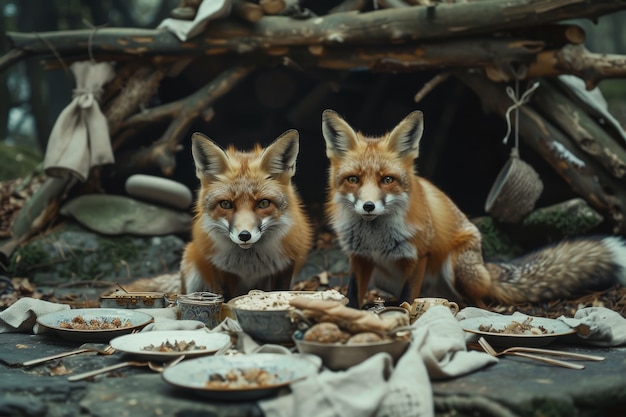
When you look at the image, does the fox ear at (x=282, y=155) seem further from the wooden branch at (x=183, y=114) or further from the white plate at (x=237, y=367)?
the wooden branch at (x=183, y=114)

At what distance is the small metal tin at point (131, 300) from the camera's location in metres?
3.67

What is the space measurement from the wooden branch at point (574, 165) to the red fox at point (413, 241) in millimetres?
939

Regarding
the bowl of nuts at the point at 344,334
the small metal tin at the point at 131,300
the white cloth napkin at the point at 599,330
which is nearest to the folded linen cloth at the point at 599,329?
the white cloth napkin at the point at 599,330

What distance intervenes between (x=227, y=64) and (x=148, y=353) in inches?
186

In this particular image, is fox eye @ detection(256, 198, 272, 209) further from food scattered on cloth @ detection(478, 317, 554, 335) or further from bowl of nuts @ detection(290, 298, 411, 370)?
food scattered on cloth @ detection(478, 317, 554, 335)

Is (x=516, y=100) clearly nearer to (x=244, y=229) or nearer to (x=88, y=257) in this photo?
(x=244, y=229)

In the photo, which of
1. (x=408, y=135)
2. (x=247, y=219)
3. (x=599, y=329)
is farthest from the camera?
(x=408, y=135)

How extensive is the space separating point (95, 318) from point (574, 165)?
4163 mm

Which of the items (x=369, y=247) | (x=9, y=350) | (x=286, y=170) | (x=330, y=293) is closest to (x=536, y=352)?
(x=330, y=293)

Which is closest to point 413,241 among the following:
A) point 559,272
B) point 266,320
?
point 559,272

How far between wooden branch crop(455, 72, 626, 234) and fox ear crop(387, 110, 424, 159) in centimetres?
216

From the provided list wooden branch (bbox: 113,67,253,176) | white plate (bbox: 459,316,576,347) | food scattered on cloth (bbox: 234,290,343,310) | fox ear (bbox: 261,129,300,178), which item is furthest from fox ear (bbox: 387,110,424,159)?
wooden branch (bbox: 113,67,253,176)

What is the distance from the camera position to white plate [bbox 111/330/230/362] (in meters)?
2.72

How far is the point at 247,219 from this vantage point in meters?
3.51
